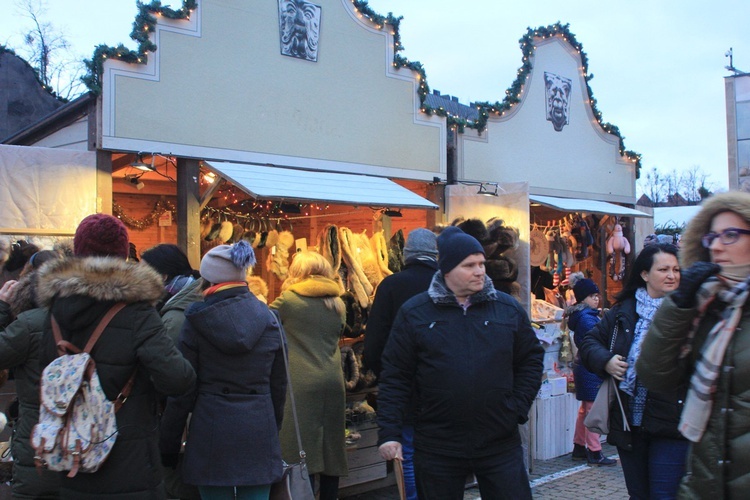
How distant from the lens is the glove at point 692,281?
2322mm

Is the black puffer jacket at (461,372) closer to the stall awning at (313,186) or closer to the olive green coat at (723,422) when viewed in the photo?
the olive green coat at (723,422)

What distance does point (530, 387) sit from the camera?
3.55 m

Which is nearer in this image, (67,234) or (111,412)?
(111,412)

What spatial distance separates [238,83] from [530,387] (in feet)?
16.7

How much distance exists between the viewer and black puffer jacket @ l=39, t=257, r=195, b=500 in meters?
3.04

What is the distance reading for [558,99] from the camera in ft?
36.1

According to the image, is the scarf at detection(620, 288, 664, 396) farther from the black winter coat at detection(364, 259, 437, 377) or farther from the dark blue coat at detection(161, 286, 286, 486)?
the dark blue coat at detection(161, 286, 286, 486)

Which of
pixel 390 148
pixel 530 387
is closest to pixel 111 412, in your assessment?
pixel 530 387

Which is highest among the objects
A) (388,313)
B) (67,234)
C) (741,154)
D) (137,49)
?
(741,154)

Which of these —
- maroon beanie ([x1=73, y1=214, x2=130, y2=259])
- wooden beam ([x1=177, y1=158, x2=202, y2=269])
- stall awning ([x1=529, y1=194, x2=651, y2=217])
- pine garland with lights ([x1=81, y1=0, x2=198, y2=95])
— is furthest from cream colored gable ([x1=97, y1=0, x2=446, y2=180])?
maroon beanie ([x1=73, y1=214, x2=130, y2=259])

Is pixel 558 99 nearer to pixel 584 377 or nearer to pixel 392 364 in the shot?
pixel 584 377

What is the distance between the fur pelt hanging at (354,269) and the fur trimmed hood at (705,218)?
490 cm

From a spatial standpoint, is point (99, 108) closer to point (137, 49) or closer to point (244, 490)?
point (137, 49)

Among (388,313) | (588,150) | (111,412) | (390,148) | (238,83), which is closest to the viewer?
(111,412)
